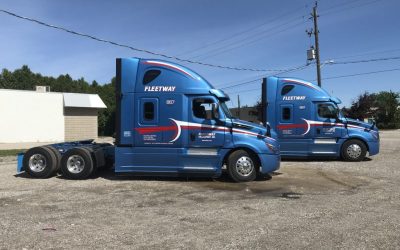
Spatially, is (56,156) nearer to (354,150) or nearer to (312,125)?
(312,125)

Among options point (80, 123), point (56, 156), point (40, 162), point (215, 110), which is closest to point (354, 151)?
point (215, 110)

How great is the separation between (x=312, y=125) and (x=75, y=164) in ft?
29.6

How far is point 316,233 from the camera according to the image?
6109 millimetres

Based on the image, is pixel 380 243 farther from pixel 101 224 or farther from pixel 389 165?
pixel 389 165

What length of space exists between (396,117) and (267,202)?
204 ft

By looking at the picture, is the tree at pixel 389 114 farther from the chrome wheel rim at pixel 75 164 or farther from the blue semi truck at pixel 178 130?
the chrome wheel rim at pixel 75 164

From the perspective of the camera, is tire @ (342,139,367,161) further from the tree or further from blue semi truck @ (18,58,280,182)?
the tree

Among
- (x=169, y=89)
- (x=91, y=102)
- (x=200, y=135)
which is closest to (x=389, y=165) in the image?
(x=200, y=135)

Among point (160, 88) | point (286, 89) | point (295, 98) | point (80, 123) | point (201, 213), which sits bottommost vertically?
point (201, 213)

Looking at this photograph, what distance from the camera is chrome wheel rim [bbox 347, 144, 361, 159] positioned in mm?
16078

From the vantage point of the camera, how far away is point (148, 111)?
11.4 metres

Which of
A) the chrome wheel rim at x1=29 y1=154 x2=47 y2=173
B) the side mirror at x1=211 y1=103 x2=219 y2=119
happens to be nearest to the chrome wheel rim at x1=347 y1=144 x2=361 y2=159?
the side mirror at x1=211 y1=103 x2=219 y2=119

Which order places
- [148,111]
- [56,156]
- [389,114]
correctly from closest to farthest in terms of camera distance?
1. [148,111]
2. [56,156]
3. [389,114]

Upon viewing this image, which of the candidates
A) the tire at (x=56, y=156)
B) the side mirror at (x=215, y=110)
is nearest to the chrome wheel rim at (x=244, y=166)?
the side mirror at (x=215, y=110)
